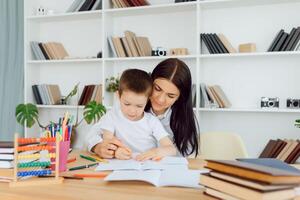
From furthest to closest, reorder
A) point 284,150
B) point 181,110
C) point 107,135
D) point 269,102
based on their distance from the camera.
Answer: point 269,102 → point 284,150 → point 181,110 → point 107,135

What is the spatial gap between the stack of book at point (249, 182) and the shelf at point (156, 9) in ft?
8.62

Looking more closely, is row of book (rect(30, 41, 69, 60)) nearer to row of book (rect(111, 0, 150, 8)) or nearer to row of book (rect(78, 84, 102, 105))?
row of book (rect(78, 84, 102, 105))

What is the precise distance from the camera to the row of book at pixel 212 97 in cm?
333

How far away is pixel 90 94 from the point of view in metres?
3.82

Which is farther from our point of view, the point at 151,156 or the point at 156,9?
the point at 156,9

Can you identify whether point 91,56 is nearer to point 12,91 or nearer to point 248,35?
point 12,91

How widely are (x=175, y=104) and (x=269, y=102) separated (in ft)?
5.05

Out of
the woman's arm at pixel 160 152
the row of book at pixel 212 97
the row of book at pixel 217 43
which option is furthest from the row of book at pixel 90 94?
the woman's arm at pixel 160 152

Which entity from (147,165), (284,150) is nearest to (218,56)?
(284,150)

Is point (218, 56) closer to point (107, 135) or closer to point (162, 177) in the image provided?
point (107, 135)

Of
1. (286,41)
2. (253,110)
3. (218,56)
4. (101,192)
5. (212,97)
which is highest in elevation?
(286,41)

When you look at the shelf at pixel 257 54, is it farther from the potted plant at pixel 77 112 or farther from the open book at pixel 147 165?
the open book at pixel 147 165

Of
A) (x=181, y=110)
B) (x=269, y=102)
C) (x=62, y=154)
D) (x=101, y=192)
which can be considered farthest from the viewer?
(x=269, y=102)

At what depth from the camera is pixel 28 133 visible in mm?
4082
